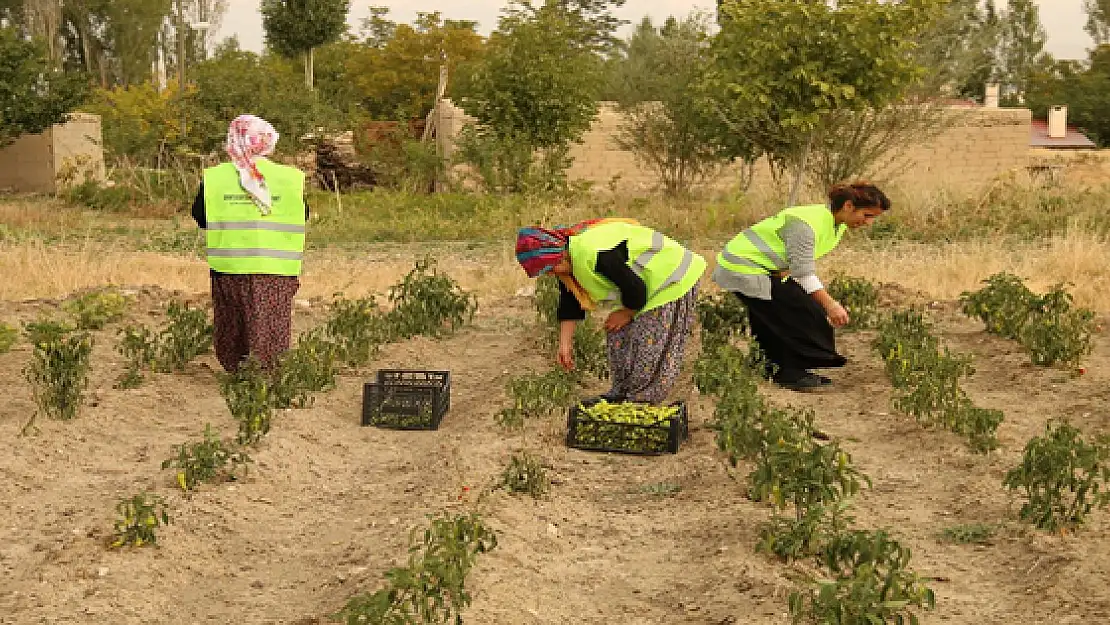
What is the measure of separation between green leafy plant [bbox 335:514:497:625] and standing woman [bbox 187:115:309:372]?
298 cm

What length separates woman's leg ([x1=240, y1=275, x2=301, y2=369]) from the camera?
6871mm

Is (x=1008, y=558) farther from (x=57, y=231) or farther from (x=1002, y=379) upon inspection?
(x=57, y=231)

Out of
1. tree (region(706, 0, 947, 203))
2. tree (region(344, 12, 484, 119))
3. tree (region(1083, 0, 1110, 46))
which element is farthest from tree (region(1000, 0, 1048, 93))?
tree (region(706, 0, 947, 203))

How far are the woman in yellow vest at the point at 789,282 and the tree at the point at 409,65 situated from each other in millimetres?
27352

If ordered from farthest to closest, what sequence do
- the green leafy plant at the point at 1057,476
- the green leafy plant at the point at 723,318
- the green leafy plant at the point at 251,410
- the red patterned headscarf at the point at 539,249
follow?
the green leafy plant at the point at 723,318 → the red patterned headscarf at the point at 539,249 → the green leafy plant at the point at 251,410 → the green leafy plant at the point at 1057,476

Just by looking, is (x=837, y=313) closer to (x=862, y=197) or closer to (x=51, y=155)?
(x=862, y=197)

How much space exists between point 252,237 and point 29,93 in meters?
18.0

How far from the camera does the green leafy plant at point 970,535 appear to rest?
478 cm

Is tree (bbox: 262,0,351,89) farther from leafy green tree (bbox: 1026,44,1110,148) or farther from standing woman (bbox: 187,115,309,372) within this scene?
standing woman (bbox: 187,115,309,372)

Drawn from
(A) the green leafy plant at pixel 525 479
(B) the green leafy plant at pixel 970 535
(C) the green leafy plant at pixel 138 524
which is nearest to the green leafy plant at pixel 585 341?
(A) the green leafy plant at pixel 525 479

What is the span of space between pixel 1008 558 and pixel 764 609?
42.7 inches

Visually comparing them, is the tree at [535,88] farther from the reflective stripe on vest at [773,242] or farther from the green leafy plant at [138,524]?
the green leafy plant at [138,524]

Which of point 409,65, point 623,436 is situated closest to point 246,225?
point 623,436

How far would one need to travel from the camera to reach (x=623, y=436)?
5965mm
